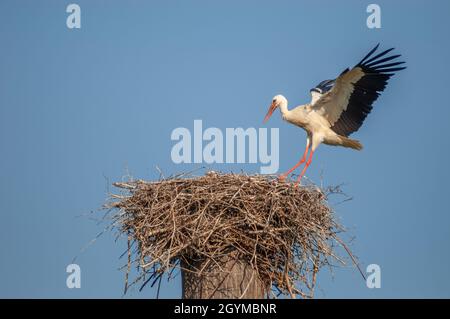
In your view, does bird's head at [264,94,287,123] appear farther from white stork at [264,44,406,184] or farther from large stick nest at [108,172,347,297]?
large stick nest at [108,172,347,297]

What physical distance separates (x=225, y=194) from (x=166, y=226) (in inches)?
26.2

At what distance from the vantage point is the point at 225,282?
23.0 feet

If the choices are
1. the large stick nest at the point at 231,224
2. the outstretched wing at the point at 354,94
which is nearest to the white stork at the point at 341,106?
the outstretched wing at the point at 354,94

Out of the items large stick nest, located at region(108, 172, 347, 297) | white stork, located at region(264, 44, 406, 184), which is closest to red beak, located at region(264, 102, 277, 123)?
white stork, located at region(264, 44, 406, 184)

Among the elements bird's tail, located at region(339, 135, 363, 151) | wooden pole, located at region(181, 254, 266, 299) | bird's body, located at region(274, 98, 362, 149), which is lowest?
wooden pole, located at region(181, 254, 266, 299)

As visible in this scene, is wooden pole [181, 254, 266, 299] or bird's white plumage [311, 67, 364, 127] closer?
wooden pole [181, 254, 266, 299]

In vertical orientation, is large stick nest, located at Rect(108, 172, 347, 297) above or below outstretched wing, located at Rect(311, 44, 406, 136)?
below

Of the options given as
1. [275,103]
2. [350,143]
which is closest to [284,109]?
[275,103]

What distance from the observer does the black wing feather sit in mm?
10094
